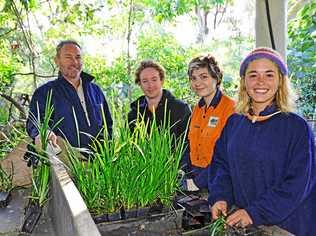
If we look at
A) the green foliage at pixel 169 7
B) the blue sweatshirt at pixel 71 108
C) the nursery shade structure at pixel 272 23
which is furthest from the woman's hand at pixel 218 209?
the green foliage at pixel 169 7

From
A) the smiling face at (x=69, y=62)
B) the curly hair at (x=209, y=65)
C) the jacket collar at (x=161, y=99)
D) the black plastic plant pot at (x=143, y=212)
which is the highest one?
the smiling face at (x=69, y=62)

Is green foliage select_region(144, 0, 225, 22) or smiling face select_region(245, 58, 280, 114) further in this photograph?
green foliage select_region(144, 0, 225, 22)

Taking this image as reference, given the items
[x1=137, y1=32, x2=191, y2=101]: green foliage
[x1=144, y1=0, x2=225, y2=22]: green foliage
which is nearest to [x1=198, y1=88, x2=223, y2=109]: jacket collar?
[x1=144, y1=0, x2=225, y2=22]: green foliage

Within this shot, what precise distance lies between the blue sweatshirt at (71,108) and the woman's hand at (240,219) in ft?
4.59

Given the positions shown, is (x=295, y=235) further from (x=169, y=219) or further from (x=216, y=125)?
(x=216, y=125)

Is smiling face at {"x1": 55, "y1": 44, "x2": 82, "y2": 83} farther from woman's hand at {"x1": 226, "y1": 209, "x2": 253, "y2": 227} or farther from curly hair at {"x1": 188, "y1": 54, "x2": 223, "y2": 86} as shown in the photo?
woman's hand at {"x1": 226, "y1": 209, "x2": 253, "y2": 227}

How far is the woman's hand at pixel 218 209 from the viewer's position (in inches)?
63.8

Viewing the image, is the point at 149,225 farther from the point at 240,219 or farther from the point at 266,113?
the point at 266,113

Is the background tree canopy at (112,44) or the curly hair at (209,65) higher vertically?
the background tree canopy at (112,44)

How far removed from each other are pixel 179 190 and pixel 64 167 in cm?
52

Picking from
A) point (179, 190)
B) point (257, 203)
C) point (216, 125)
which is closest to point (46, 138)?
point (179, 190)

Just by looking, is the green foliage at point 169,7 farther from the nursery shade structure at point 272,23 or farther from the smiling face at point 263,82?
the smiling face at point 263,82

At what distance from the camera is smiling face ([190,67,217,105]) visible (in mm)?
2545

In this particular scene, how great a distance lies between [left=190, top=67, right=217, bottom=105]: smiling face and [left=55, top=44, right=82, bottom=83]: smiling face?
0.91 meters
